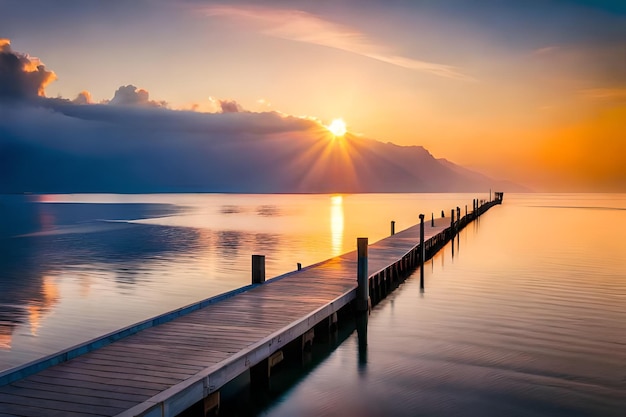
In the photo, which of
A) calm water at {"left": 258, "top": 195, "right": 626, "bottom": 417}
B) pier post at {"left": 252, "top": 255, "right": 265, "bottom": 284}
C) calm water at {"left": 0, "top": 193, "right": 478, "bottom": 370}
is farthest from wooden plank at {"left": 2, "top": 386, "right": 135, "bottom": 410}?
pier post at {"left": 252, "top": 255, "right": 265, "bottom": 284}

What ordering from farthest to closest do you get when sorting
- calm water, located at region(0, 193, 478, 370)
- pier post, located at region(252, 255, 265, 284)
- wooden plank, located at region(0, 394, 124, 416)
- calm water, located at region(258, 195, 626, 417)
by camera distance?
calm water, located at region(0, 193, 478, 370) < pier post, located at region(252, 255, 265, 284) < calm water, located at region(258, 195, 626, 417) < wooden plank, located at region(0, 394, 124, 416)

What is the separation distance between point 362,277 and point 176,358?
620 centimetres

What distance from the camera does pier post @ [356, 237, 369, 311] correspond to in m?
12.4

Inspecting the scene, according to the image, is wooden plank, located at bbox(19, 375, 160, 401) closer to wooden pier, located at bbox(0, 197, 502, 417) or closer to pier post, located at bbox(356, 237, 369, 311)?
wooden pier, located at bbox(0, 197, 502, 417)

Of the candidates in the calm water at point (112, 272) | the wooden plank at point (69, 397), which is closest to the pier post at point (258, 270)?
the calm water at point (112, 272)

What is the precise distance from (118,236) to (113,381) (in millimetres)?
36676

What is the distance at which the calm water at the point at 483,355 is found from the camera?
8.25m

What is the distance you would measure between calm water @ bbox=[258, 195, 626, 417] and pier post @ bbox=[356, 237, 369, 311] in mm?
544

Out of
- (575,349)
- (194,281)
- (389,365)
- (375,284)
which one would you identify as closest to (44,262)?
(194,281)

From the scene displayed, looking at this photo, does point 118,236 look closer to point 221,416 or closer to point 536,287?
point 536,287

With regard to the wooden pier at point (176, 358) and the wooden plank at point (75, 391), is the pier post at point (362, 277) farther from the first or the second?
the wooden plank at point (75, 391)

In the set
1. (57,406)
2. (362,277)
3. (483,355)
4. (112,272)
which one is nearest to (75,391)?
(57,406)

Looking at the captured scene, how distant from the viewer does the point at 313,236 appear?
134 feet

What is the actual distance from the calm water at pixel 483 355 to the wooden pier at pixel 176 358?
101 centimetres
